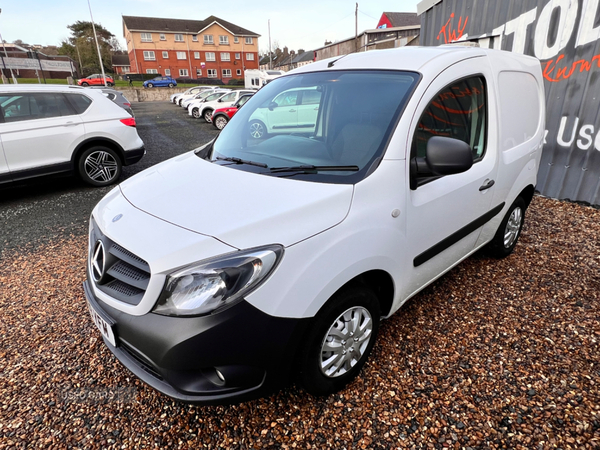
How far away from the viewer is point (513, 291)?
3.10 meters

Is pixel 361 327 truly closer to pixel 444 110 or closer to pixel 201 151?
pixel 444 110

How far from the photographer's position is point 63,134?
5758 mm

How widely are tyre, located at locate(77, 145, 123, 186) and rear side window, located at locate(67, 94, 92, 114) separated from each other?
2.12 feet

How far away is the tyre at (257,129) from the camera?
8.58ft

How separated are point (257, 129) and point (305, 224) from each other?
4.18ft

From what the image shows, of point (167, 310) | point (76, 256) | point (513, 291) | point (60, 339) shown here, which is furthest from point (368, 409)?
point (76, 256)

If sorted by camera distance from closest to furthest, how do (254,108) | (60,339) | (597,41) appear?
1. (60,339)
2. (254,108)
3. (597,41)

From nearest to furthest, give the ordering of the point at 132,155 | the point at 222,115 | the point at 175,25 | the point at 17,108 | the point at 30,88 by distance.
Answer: the point at 17,108
the point at 30,88
the point at 132,155
the point at 222,115
the point at 175,25

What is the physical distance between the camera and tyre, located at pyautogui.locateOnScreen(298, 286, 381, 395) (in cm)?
180

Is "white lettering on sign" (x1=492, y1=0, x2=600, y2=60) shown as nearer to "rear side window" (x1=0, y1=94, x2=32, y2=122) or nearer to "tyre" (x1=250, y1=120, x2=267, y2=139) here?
"tyre" (x1=250, y1=120, x2=267, y2=139)

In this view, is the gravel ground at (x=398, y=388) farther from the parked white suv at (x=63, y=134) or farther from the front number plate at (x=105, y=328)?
the parked white suv at (x=63, y=134)

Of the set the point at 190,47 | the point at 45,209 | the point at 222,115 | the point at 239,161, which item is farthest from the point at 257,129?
the point at 190,47

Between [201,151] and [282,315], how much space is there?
5.39 feet

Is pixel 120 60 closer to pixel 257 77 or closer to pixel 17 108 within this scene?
pixel 257 77
